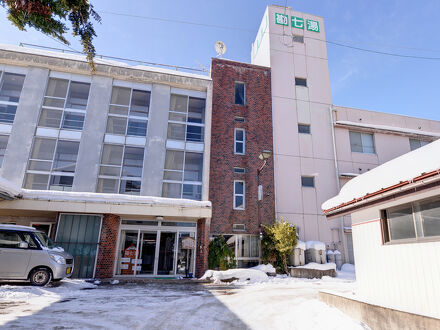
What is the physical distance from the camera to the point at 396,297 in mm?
5512

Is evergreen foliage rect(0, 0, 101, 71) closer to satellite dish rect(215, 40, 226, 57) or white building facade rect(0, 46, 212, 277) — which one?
white building facade rect(0, 46, 212, 277)

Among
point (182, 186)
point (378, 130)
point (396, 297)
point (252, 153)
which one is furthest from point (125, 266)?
point (378, 130)

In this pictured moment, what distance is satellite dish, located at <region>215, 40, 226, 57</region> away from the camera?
2091cm

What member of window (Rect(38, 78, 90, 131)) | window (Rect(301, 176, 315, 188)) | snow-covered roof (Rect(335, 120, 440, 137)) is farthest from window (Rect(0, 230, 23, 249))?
snow-covered roof (Rect(335, 120, 440, 137))

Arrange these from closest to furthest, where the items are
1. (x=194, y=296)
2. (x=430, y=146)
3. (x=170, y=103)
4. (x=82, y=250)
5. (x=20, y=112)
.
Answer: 1. (x=430, y=146)
2. (x=194, y=296)
3. (x=82, y=250)
4. (x=20, y=112)
5. (x=170, y=103)

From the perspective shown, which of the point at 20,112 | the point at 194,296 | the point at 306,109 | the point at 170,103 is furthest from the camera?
the point at 306,109

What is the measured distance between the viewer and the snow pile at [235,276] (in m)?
12.5

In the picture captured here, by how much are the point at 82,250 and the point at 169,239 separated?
4.27m

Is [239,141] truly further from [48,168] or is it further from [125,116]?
[48,168]

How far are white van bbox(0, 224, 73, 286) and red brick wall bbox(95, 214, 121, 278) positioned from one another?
3.02 metres

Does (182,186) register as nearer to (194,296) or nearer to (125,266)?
(125,266)

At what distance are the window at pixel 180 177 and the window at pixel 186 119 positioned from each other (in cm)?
110

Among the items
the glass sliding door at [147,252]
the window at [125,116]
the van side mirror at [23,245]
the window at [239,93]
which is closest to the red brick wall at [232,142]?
the window at [239,93]

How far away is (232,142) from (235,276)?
29.2 ft
